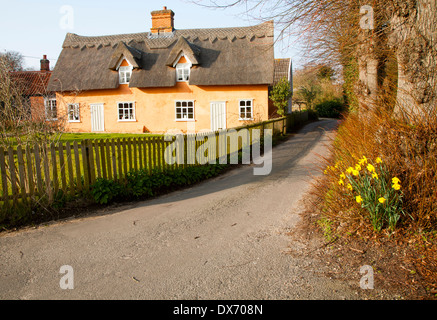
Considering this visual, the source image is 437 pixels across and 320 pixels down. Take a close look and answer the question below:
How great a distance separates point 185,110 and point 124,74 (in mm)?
5083

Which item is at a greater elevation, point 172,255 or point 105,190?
point 105,190

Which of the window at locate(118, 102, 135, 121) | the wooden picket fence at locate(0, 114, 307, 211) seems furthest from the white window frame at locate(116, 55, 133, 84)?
the wooden picket fence at locate(0, 114, 307, 211)

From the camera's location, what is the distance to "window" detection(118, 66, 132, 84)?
23.9 m

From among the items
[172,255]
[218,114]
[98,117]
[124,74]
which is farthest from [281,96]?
[172,255]

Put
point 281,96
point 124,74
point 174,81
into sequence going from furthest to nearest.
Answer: point 124,74 → point 174,81 → point 281,96

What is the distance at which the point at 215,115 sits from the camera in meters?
22.8

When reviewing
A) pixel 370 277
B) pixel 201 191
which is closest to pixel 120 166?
pixel 201 191

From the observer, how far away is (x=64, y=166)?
636 centimetres

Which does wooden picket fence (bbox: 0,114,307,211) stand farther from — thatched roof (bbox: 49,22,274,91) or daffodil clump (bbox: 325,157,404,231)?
thatched roof (bbox: 49,22,274,91)

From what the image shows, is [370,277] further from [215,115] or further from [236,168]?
[215,115]

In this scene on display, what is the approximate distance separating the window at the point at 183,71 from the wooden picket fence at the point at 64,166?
49.7ft

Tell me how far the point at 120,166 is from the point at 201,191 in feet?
6.41

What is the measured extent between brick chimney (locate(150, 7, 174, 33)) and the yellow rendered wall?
6411 millimetres

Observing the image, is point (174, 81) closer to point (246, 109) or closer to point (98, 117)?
point (246, 109)
